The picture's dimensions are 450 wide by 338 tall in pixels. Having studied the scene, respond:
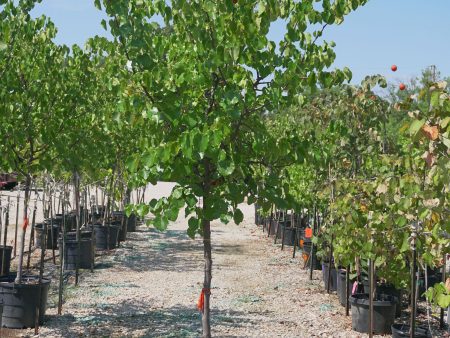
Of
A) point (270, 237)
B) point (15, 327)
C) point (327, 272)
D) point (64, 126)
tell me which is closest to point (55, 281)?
point (15, 327)

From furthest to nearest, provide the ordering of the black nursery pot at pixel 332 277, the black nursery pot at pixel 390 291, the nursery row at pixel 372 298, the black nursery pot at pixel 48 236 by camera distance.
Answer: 1. the black nursery pot at pixel 48 236
2. the black nursery pot at pixel 332 277
3. the black nursery pot at pixel 390 291
4. the nursery row at pixel 372 298

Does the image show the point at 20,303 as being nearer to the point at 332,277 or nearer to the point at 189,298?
the point at 189,298

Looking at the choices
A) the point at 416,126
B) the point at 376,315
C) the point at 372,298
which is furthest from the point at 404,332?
the point at 416,126

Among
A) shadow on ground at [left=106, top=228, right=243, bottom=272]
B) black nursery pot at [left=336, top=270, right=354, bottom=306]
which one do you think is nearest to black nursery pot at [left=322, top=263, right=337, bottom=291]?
black nursery pot at [left=336, top=270, right=354, bottom=306]

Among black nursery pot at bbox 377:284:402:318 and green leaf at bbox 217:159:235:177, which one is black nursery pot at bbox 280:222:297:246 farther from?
green leaf at bbox 217:159:235:177

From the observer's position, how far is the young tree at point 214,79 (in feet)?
15.0

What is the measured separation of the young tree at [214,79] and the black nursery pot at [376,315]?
3.26 metres

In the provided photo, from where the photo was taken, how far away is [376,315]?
24.8ft

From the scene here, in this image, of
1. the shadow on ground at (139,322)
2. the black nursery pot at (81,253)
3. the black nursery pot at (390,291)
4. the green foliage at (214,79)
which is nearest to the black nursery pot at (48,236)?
the black nursery pot at (81,253)

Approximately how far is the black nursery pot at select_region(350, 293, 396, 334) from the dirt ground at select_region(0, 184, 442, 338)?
0.17 meters

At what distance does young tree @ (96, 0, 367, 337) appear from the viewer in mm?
4562

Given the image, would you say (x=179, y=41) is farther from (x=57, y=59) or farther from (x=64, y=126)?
(x=57, y=59)

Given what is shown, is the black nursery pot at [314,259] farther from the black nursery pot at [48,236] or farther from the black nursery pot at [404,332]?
the black nursery pot at [48,236]

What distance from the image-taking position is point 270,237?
17.0 metres
